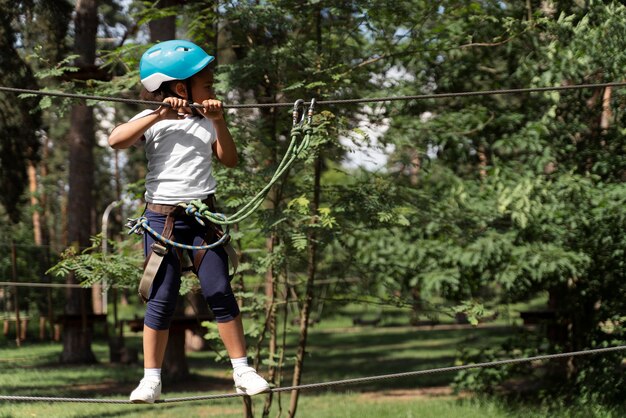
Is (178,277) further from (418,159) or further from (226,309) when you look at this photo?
(418,159)

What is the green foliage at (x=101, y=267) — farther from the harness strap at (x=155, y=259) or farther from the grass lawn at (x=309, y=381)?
the harness strap at (x=155, y=259)

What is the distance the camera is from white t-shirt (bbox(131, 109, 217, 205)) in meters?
4.27

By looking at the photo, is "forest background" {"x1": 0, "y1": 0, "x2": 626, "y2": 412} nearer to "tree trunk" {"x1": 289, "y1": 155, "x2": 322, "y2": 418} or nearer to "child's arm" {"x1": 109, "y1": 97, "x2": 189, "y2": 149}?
"tree trunk" {"x1": 289, "y1": 155, "x2": 322, "y2": 418}

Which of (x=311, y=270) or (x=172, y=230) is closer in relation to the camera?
(x=172, y=230)

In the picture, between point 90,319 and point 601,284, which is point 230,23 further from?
point 90,319

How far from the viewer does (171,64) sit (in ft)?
13.8

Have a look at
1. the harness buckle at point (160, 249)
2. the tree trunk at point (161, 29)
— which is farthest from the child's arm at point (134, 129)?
the tree trunk at point (161, 29)

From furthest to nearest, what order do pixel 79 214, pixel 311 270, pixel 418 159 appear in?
pixel 79 214, pixel 418 159, pixel 311 270

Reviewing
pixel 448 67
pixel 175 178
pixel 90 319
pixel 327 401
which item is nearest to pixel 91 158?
pixel 90 319

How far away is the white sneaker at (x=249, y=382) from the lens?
166 inches

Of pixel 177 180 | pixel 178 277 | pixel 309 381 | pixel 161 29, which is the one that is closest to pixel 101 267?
pixel 178 277

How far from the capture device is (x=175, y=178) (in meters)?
4.28

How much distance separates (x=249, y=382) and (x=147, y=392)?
460 mm

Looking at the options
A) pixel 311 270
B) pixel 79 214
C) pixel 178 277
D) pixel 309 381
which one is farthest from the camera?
pixel 79 214
